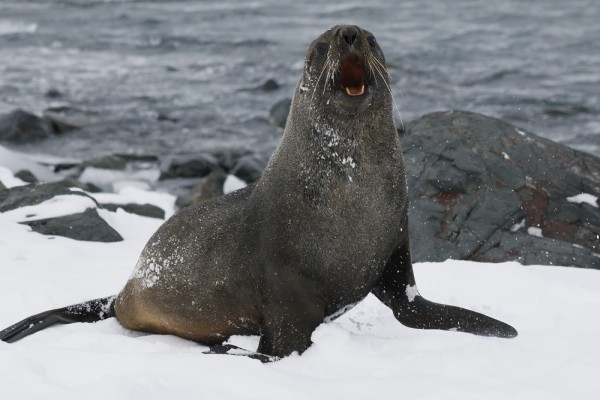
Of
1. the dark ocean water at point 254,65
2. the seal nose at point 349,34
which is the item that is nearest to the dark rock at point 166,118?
the dark ocean water at point 254,65

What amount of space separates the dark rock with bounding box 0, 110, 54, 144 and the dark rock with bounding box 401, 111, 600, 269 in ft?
31.8

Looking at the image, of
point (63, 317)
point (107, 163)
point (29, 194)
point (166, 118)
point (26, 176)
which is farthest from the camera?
point (166, 118)

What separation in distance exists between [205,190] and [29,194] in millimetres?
4108

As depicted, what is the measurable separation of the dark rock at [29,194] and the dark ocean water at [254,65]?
6.67 m

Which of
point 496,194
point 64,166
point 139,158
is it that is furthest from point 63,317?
point 139,158

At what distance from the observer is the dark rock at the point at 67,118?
16.1 m

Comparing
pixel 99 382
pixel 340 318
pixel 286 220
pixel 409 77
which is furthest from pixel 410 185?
pixel 409 77

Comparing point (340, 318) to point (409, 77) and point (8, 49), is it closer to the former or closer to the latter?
point (409, 77)

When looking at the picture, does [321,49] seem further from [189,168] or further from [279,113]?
[279,113]

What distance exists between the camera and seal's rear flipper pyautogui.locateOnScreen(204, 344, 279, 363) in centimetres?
411

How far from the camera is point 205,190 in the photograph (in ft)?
Result: 37.6

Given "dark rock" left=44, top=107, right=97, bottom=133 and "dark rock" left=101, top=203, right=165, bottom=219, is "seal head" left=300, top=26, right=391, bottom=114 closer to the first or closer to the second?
"dark rock" left=101, top=203, right=165, bottom=219

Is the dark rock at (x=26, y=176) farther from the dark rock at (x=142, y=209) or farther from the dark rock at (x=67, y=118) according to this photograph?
the dark rock at (x=67, y=118)

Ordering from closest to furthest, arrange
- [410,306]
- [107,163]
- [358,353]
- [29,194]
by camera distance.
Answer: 1. [358,353]
2. [410,306]
3. [29,194]
4. [107,163]
